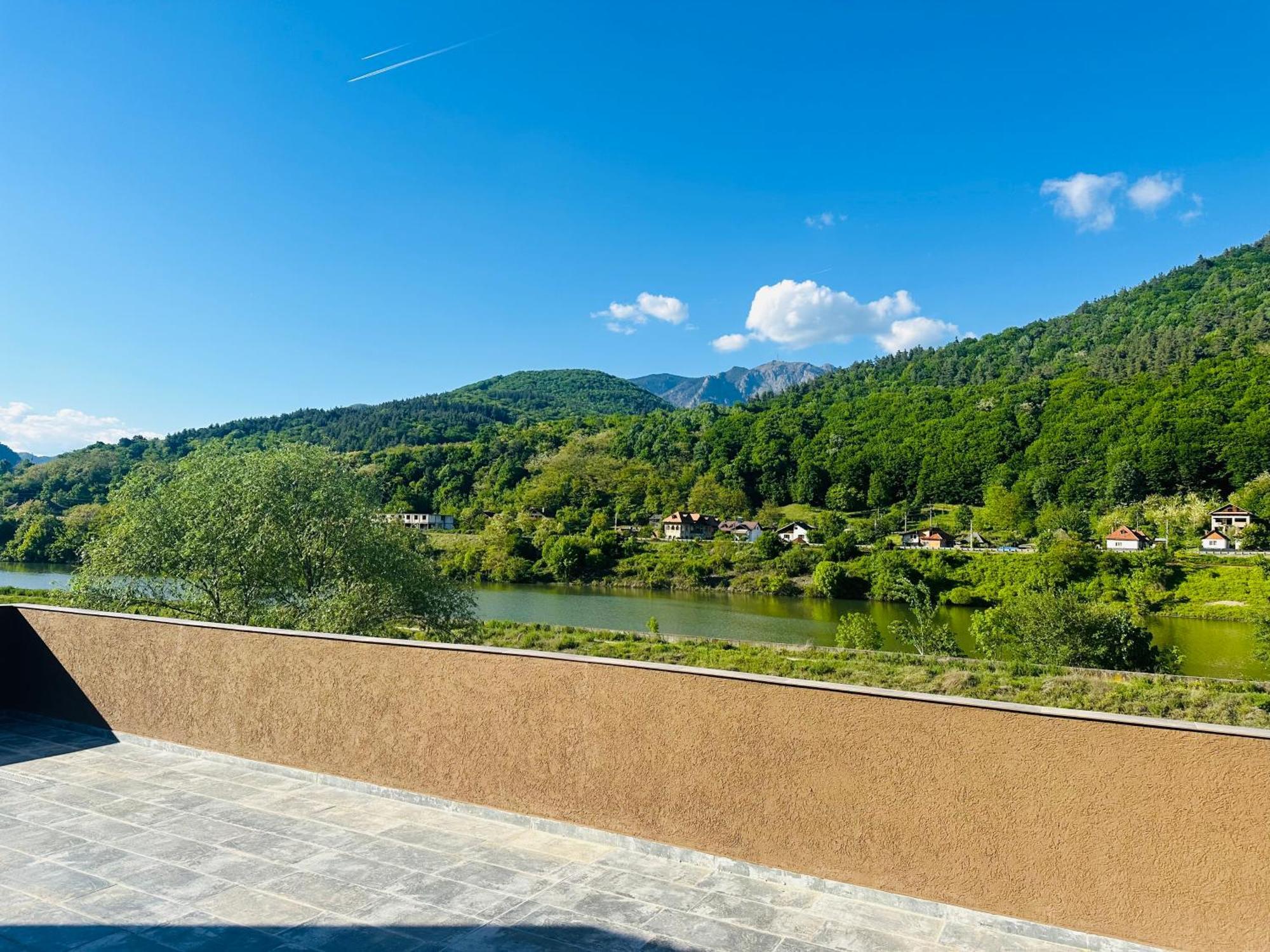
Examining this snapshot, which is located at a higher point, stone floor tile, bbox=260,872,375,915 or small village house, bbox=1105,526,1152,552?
small village house, bbox=1105,526,1152,552

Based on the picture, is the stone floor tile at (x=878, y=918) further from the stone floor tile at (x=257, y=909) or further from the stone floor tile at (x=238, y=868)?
the stone floor tile at (x=238, y=868)

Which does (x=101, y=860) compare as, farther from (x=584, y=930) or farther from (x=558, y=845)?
(x=584, y=930)

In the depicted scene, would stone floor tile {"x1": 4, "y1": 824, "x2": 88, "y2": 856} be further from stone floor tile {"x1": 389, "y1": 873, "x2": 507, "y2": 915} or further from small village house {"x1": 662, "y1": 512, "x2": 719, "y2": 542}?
small village house {"x1": 662, "y1": 512, "x2": 719, "y2": 542}

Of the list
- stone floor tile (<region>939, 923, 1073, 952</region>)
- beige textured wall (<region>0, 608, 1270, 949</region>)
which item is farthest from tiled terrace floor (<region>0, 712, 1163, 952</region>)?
beige textured wall (<region>0, 608, 1270, 949</region>)

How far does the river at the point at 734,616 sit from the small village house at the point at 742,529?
12083 mm

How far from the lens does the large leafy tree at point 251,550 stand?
487 inches

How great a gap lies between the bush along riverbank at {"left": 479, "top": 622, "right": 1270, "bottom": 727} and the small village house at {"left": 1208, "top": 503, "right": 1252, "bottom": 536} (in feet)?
89.8

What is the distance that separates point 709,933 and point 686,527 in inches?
2150

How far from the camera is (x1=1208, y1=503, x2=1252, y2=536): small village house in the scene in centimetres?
4028

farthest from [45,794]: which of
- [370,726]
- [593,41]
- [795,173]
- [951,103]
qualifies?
[951,103]

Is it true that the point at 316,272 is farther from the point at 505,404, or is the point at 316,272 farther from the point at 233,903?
the point at 505,404

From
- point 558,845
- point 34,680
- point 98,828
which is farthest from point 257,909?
point 34,680

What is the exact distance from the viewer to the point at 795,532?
53.7 metres

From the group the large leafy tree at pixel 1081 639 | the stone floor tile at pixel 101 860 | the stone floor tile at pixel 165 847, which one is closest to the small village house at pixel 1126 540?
the large leafy tree at pixel 1081 639
